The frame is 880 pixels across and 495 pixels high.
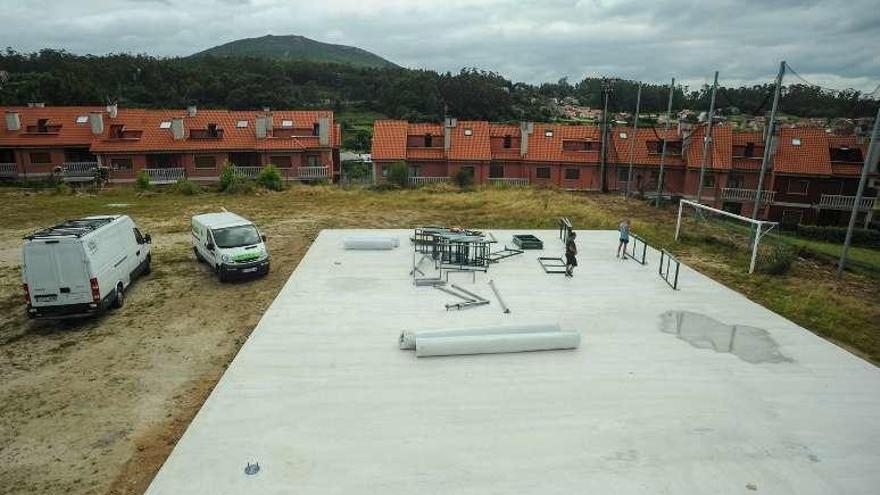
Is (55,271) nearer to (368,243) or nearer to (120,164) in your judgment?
(368,243)

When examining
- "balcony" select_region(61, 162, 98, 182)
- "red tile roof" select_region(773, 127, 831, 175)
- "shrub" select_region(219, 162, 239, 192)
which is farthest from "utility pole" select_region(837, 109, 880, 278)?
"balcony" select_region(61, 162, 98, 182)

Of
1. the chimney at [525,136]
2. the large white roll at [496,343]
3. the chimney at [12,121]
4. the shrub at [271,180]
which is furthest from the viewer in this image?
the chimney at [525,136]

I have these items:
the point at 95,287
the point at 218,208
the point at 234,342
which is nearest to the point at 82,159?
the point at 218,208

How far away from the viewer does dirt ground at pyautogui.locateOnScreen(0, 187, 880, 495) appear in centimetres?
827

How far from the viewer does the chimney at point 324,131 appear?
43.4m

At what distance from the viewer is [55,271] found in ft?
41.7

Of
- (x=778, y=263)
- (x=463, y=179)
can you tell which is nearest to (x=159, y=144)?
(x=463, y=179)

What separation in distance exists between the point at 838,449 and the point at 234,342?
487 inches

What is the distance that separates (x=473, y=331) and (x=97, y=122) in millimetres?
45559

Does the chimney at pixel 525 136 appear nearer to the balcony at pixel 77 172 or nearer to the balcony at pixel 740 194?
the balcony at pixel 740 194

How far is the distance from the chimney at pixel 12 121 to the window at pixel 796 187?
67.9m

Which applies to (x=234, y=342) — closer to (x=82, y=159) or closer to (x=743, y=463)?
(x=743, y=463)

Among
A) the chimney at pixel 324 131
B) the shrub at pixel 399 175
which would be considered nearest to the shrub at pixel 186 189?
the chimney at pixel 324 131

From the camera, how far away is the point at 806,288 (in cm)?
1634
